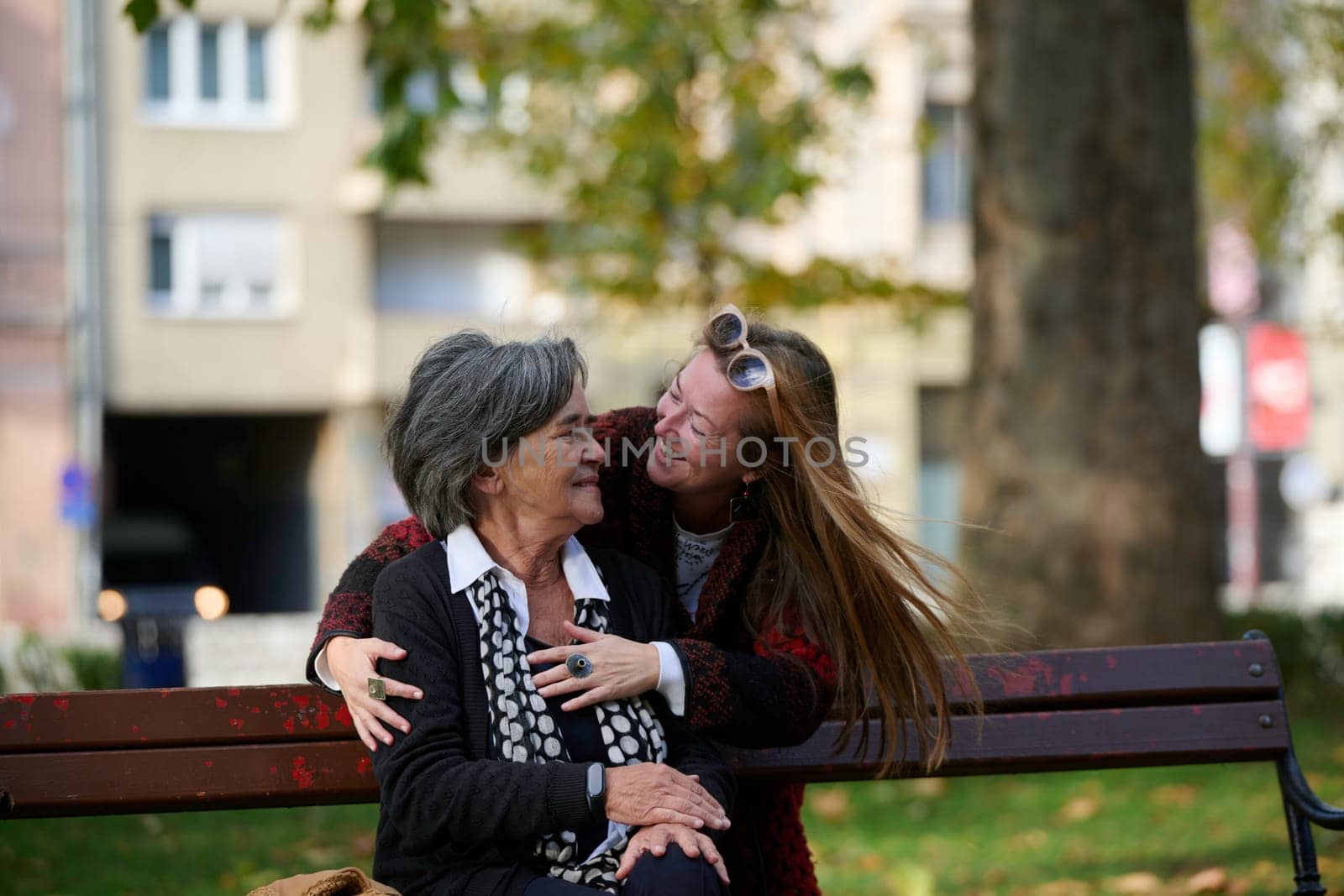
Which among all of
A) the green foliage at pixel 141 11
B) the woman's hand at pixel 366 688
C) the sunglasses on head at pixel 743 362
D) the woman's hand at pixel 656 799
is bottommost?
the woman's hand at pixel 656 799

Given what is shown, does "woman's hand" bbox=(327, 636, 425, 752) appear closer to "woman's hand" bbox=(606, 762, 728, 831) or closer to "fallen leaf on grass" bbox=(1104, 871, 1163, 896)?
"woman's hand" bbox=(606, 762, 728, 831)

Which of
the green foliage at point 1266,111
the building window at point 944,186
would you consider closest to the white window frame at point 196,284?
the building window at point 944,186

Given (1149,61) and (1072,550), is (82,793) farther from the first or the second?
(1149,61)

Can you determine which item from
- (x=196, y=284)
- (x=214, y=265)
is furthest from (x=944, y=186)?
(x=196, y=284)

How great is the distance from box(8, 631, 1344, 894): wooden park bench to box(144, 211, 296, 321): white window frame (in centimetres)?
2305

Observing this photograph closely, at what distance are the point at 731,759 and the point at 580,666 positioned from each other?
0.61 metres

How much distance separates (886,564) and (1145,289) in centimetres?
560

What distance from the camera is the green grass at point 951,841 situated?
6.11 m

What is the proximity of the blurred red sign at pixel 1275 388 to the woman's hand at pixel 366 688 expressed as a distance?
2081 centimetres

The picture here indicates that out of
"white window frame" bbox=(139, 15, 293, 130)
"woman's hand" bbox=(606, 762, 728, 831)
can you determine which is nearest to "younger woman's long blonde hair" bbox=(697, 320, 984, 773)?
"woman's hand" bbox=(606, 762, 728, 831)

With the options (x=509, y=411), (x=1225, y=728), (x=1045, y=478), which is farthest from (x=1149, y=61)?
(x=509, y=411)

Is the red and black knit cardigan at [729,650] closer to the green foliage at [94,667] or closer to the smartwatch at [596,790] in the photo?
the smartwatch at [596,790]

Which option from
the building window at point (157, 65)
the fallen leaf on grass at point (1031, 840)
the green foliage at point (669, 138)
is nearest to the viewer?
the fallen leaf on grass at point (1031, 840)

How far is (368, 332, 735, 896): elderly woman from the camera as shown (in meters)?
2.90
